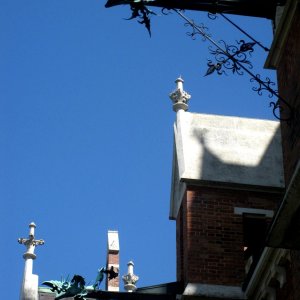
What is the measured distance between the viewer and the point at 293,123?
61.2 ft

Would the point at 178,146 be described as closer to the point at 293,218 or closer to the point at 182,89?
the point at 182,89

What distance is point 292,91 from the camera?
18.8 meters

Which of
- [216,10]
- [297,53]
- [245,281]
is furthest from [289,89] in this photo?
[245,281]

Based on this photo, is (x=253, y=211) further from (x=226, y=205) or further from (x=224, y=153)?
(x=224, y=153)

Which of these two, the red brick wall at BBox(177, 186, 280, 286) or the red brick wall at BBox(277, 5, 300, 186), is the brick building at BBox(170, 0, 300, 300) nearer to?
the red brick wall at BBox(177, 186, 280, 286)

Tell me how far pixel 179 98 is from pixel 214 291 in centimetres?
538

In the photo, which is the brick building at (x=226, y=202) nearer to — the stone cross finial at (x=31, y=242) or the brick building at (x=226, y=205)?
the brick building at (x=226, y=205)

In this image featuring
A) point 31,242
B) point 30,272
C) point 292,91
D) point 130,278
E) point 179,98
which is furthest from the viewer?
point 130,278

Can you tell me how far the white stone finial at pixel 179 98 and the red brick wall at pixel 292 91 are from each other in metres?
8.08

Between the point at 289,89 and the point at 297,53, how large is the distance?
588 mm

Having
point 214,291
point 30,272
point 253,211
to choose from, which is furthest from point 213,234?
point 30,272

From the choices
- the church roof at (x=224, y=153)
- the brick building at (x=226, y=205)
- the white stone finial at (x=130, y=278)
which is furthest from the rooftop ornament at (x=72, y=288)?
the white stone finial at (x=130, y=278)

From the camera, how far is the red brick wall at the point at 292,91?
18516 mm

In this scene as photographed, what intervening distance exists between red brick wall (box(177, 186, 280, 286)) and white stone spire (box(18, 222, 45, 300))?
3358 mm
